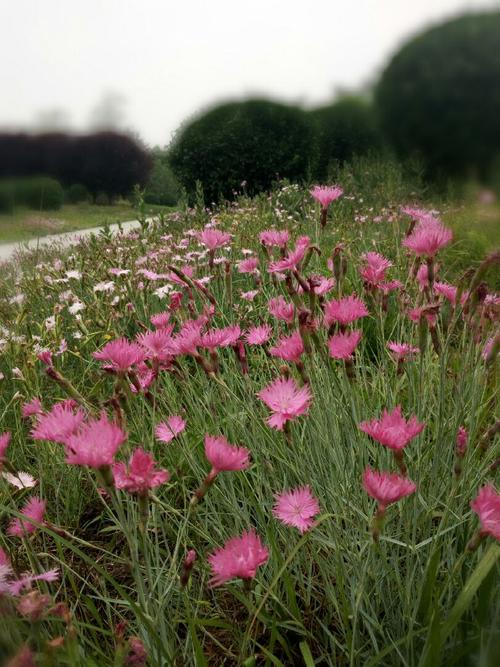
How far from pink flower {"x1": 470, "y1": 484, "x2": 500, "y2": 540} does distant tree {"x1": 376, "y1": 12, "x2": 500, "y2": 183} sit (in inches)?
15.6

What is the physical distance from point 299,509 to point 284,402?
0.53 ft

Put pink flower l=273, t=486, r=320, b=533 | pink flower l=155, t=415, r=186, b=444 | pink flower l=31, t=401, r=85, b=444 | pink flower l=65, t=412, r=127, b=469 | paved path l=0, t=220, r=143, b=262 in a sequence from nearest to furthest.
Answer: pink flower l=65, t=412, r=127, b=469 → pink flower l=31, t=401, r=85, b=444 → pink flower l=273, t=486, r=320, b=533 → pink flower l=155, t=415, r=186, b=444 → paved path l=0, t=220, r=143, b=262

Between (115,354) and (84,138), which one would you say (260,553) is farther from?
(84,138)

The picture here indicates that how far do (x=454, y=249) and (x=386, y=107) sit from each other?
241cm

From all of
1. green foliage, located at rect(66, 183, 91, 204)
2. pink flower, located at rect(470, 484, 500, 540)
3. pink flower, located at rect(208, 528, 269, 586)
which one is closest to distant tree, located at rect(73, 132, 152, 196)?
green foliage, located at rect(66, 183, 91, 204)

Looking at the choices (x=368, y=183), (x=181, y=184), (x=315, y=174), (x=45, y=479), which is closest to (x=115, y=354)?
(x=45, y=479)

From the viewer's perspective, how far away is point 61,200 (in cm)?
160

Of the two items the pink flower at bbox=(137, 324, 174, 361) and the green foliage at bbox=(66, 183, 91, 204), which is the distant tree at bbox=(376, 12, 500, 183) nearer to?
the pink flower at bbox=(137, 324, 174, 361)

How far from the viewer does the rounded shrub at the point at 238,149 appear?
7125 millimetres

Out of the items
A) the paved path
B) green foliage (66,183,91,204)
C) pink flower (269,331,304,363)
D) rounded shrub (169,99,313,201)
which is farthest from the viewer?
rounded shrub (169,99,313,201)

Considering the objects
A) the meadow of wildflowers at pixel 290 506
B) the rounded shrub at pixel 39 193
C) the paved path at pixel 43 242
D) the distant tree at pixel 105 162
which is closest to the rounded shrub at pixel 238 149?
the paved path at pixel 43 242

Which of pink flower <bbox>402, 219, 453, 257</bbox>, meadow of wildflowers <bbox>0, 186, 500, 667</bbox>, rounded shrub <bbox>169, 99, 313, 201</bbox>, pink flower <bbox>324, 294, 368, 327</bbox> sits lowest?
meadow of wildflowers <bbox>0, 186, 500, 667</bbox>

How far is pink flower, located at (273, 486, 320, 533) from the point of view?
797 mm

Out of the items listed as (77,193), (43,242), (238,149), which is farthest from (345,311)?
(238,149)
